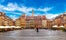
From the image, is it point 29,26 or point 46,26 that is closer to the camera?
point 46,26

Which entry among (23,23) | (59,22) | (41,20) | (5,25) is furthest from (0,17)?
(59,22)

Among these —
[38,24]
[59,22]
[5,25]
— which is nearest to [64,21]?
[59,22]

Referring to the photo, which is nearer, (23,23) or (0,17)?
(23,23)

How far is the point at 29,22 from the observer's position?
18422 millimetres

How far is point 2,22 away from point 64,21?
504 cm

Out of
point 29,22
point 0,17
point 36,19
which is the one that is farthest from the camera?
point 0,17

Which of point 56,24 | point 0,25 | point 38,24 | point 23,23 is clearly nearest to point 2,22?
point 0,25

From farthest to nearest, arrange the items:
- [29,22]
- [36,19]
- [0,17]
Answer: [0,17], [29,22], [36,19]

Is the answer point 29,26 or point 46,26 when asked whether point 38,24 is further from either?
point 29,26

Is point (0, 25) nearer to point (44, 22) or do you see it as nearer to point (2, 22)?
point (2, 22)

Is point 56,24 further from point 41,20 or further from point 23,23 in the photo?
point 23,23

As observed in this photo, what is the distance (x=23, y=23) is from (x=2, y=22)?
187 cm

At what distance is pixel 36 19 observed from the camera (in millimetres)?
17266

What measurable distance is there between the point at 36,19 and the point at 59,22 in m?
2.67
